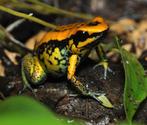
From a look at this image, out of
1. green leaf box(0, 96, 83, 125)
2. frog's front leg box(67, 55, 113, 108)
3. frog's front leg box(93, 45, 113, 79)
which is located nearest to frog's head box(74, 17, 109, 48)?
frog's front leg box(67, 55, 113, 108)

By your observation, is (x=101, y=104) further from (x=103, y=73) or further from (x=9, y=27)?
(x=9, y=27)

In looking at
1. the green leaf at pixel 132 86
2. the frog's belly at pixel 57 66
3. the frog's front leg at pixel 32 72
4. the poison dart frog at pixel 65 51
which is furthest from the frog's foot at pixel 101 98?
the frog's front leg at pixel 32 72

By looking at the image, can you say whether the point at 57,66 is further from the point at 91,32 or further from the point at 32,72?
the point at 91,32

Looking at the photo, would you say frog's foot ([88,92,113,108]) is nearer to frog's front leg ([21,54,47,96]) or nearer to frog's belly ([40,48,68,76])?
frog's belly ([40,48,68,76])

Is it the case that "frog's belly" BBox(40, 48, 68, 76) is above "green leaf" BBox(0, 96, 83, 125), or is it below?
below

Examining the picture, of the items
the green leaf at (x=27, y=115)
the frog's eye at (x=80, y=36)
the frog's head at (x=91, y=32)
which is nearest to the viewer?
the green leaf at (x=27, y=115)

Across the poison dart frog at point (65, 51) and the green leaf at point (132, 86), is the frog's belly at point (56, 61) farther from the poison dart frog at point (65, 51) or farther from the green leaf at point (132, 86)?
the green leaf at point (132, 86)
